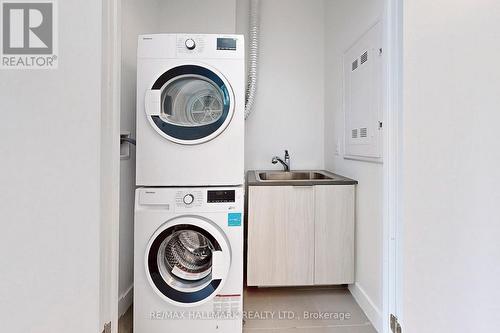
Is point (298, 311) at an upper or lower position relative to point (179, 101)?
lower

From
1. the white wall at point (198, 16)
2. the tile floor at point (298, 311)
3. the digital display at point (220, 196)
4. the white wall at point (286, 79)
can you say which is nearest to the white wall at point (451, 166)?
the tile floor at point (298, 311)

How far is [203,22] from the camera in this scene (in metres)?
2.45

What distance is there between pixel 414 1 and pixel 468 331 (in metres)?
1.16

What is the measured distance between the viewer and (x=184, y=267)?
159 centimetres

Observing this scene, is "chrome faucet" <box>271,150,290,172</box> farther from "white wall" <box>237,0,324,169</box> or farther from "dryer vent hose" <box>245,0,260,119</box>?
"dryer vent hose" <box>245,0,260,119</box>

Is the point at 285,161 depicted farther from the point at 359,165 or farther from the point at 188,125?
the point at 188,125

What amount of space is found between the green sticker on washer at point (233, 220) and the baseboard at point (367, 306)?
3.62 ft

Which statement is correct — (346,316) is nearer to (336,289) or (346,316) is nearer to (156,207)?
(336,289)

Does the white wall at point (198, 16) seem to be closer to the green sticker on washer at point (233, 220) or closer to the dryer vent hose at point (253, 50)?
the dryer vent hose at point (253, 50)

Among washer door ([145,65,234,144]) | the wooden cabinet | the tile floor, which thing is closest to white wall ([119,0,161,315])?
the tile floor

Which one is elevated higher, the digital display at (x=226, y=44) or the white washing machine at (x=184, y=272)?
the digital display at (x=226, y=44)

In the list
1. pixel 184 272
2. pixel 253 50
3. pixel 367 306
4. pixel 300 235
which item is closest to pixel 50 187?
pixel 184 272

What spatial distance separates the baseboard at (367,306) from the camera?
1.60 metres

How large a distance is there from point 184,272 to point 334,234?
1.17 m
